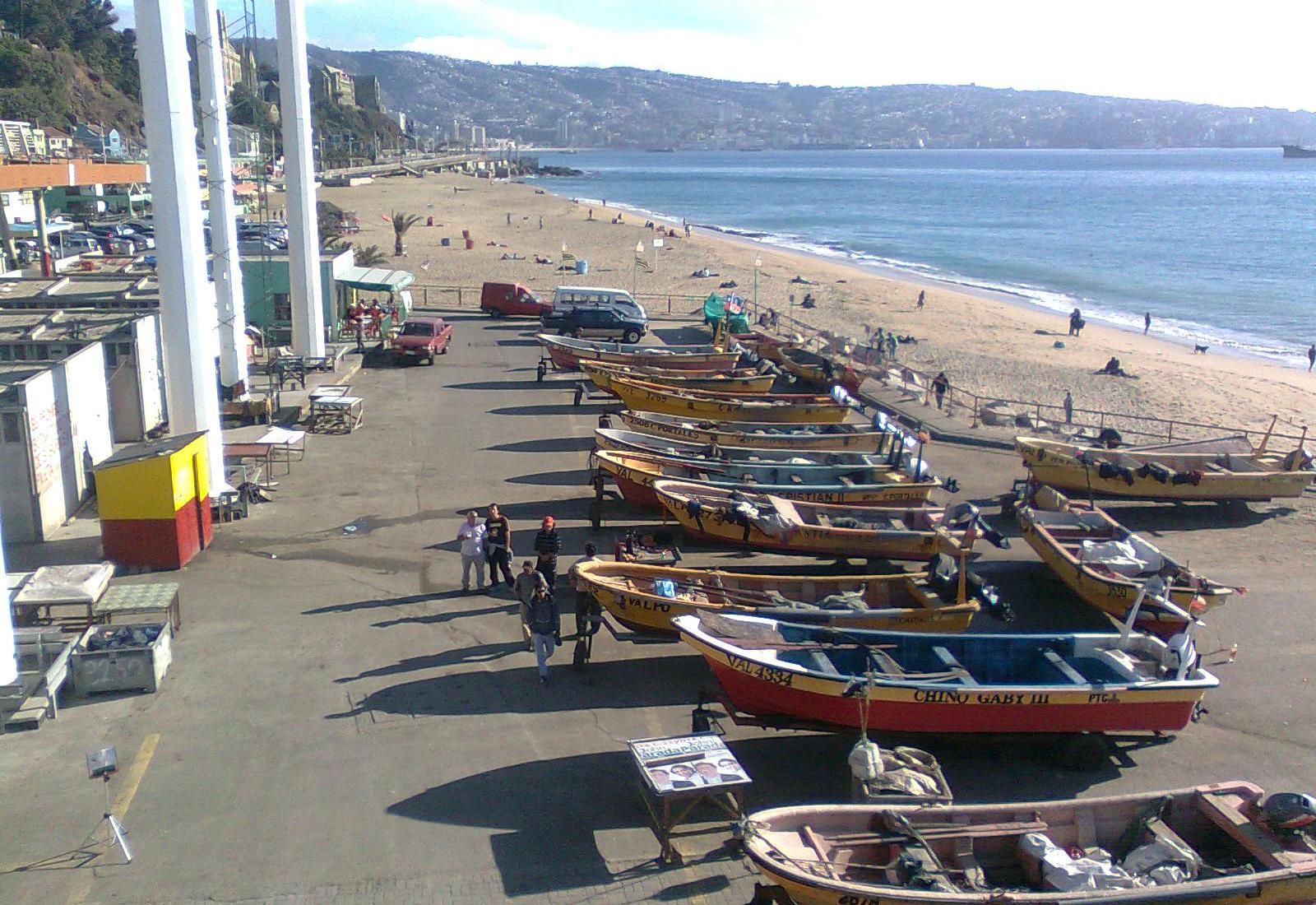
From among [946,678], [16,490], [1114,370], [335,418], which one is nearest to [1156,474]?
[946,678]

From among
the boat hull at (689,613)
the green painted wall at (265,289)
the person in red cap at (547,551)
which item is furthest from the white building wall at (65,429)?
the green painted wall at (265,289)

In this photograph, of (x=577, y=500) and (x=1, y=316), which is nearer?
(x=577, y=500)

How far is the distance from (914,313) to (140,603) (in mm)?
40765

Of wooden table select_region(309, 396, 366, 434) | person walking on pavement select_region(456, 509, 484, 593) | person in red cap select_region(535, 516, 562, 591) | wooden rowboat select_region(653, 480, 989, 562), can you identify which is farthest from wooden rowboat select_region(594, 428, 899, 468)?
wooden table select_region(309, 396, 366, 434)

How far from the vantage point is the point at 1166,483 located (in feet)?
61.4

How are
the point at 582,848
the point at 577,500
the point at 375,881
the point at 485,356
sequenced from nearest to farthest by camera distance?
the point at 375,881 → the point at 582,848 → the point at 577,500 → the point at 485,356

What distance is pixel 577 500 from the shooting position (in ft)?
61.1

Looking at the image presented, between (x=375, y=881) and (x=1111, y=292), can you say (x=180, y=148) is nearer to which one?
(x=375, y=881)

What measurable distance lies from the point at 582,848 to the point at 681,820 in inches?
35.1

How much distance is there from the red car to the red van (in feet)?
22.1

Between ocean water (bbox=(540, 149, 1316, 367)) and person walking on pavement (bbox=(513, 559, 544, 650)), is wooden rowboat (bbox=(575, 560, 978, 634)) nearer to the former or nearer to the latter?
person walking on pavement (bbox=(513, 559, 544, 650))

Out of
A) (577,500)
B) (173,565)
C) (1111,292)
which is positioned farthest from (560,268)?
(173,565)

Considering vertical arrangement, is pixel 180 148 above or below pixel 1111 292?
above

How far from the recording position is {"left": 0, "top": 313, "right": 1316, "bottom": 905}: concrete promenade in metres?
8.43
